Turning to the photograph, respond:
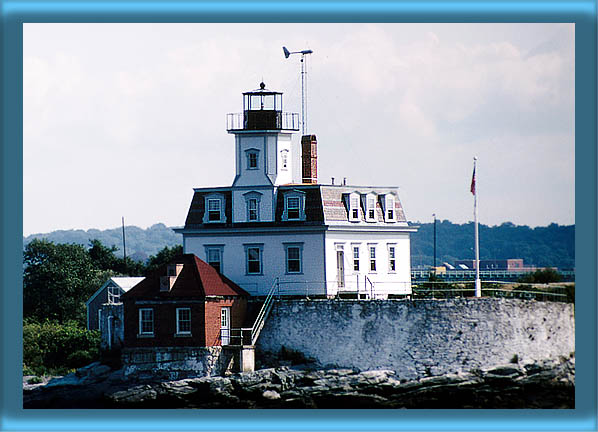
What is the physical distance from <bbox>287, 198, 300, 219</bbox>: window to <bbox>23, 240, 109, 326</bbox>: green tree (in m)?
15.3

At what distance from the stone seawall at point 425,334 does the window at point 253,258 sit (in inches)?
104

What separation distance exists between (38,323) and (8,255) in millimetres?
14209

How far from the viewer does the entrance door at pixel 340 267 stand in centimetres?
4269

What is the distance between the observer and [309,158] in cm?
4494

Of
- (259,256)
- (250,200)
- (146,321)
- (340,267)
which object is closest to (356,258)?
(340,267)

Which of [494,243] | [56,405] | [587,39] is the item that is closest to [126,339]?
[56,405]

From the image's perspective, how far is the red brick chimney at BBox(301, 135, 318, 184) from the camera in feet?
147

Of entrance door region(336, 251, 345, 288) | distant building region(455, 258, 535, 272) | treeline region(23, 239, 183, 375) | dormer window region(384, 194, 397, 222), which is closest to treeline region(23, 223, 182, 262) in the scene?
treeline region(23, 239, 183, 375)

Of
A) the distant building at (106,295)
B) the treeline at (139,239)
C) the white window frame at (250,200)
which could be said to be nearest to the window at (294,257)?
the white window frame at (250,200)

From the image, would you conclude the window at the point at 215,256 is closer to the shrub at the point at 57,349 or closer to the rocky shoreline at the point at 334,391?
the rocky shoreline at the point at 334,391

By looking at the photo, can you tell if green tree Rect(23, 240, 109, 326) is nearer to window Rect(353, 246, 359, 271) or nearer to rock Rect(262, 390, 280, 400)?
window Rect(353, 246, 359, 271)

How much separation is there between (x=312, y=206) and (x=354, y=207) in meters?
1.56

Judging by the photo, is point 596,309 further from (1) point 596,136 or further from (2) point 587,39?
(2) point 587,39

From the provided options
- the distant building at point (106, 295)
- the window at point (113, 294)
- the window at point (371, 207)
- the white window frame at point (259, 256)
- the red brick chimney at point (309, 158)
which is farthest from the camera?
the distant building at point (106, 295)
